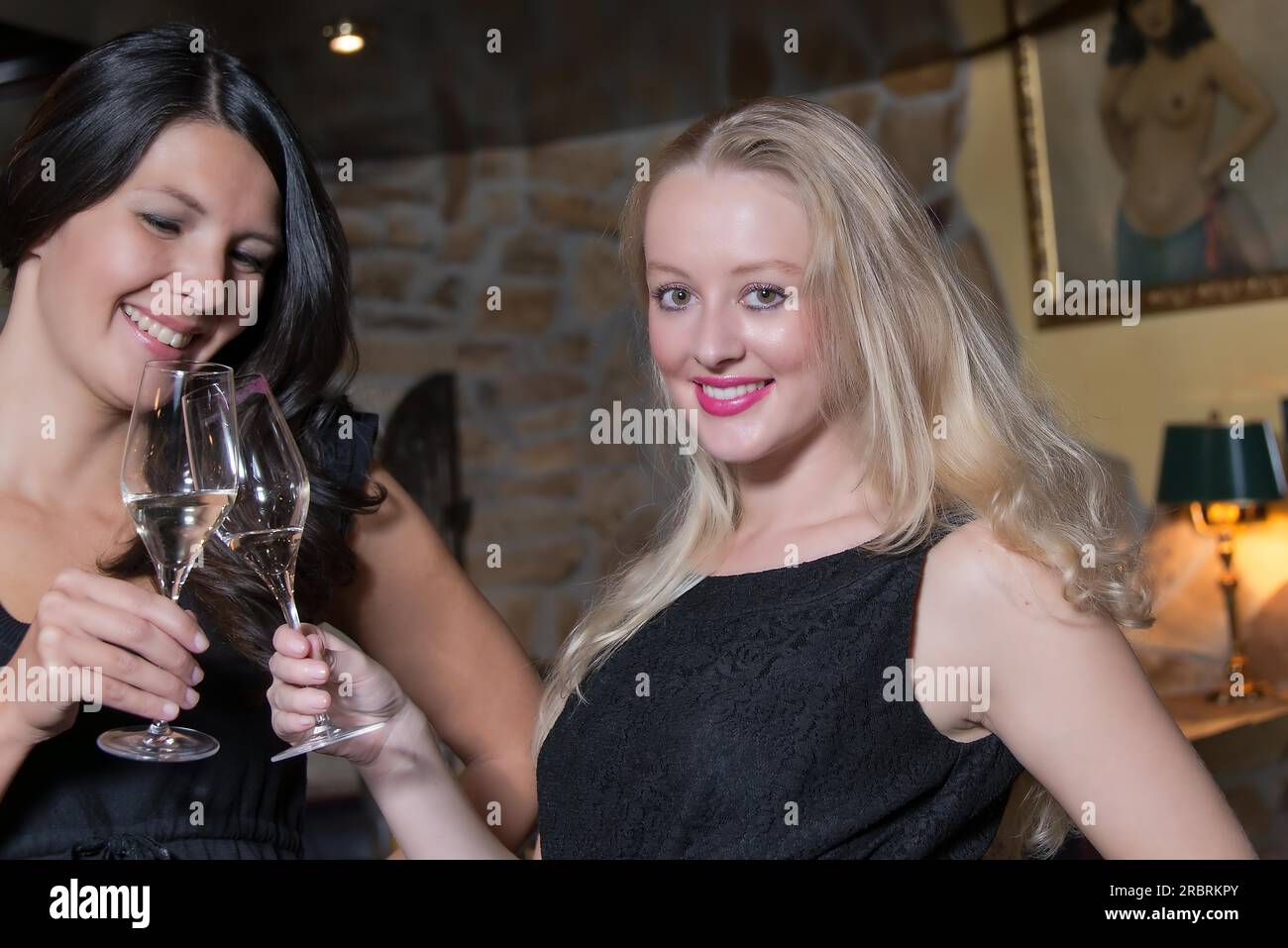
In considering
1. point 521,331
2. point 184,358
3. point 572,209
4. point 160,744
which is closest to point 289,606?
point 160,744

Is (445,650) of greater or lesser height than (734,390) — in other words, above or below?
below

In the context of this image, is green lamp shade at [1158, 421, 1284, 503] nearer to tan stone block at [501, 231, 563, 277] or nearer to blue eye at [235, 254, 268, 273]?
tan stone block at [501, 231, 563, 277]

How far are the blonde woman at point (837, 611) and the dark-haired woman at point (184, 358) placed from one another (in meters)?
0.23

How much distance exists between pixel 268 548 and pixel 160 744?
0.19 meters

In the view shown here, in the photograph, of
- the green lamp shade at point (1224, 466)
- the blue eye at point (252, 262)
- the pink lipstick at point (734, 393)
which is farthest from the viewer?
the green lamp shade at point (1224, 466)

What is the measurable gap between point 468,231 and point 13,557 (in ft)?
11.6

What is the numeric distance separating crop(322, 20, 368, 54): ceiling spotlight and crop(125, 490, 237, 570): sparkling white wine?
2850mm

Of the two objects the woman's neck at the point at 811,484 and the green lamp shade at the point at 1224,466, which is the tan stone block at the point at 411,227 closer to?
the green lamp shade at the point at 1224,466

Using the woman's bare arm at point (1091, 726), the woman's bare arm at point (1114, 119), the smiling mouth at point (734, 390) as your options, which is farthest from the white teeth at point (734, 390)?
the woman's bare arm at point (1114, 119)

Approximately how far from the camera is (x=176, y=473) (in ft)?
3.63

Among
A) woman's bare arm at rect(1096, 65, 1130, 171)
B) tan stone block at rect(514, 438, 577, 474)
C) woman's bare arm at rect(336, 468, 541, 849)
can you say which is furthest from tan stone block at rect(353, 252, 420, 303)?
woman's bare arm at rect(336, 468, 541, 849)

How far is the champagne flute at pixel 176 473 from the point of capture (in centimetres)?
110

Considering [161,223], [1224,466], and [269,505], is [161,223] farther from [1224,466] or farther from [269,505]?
[1224,466]

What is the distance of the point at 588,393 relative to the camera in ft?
15.9
